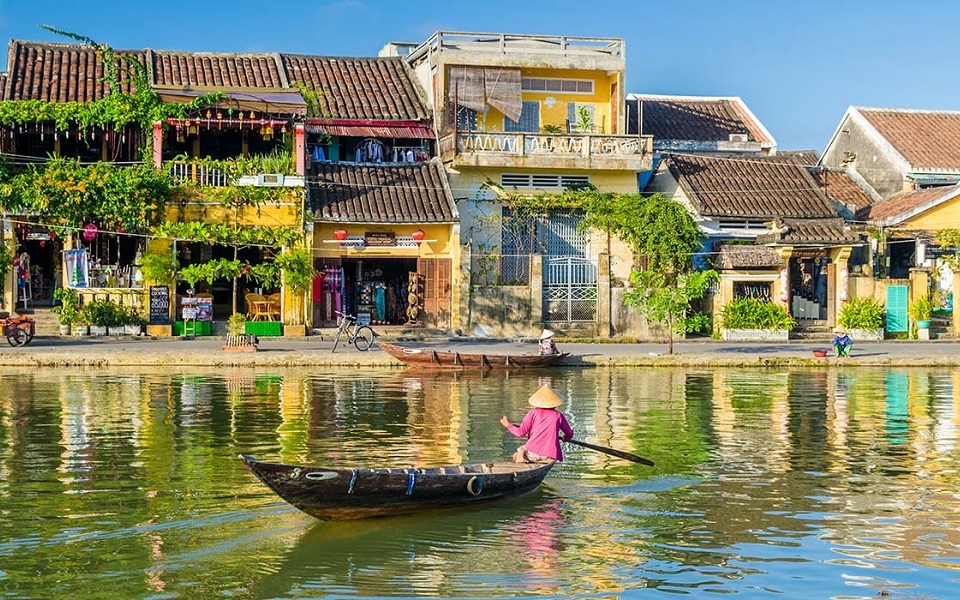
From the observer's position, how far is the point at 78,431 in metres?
19.9

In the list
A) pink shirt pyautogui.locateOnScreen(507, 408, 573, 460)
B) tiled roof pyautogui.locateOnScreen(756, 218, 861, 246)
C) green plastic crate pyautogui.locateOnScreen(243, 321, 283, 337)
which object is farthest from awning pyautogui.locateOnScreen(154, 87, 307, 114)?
pink shirt pyautogui.locateOnScreen(507, 408, 573, 460)

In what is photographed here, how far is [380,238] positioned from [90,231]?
7.57 metres

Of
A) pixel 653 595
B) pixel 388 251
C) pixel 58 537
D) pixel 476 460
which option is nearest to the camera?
pixel 653 595

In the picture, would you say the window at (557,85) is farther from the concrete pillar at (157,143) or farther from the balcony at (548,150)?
the concrete pillar at (157,143)

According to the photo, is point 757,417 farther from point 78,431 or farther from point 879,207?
point 879,207

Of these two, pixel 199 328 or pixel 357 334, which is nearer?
pixel 357 334

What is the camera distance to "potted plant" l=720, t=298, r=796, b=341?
36.0 m

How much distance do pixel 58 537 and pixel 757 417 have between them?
43.7ft

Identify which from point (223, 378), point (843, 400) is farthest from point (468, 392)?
point (843, 400)

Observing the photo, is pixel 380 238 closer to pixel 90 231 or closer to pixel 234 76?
pixel 234 76

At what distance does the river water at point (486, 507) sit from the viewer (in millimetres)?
11664

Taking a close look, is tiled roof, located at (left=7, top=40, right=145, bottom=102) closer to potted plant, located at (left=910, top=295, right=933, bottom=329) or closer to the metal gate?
the metal gate

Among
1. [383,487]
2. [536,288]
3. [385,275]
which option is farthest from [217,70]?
[383,487]

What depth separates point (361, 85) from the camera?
3931 cm
